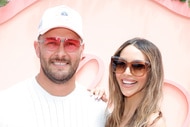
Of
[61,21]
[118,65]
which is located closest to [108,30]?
[118,65]

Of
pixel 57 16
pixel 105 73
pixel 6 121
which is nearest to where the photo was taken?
pixel 6 121

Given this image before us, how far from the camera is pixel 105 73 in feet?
13.1

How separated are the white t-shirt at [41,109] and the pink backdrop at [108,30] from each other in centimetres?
160

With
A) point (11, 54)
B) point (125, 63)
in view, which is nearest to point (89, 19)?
point (11, 54)

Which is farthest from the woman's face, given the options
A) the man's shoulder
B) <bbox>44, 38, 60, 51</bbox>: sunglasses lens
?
the man's shoulder

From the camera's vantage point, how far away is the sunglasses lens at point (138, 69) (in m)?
2.45

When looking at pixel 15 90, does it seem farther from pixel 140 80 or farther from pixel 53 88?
pixel 140 80

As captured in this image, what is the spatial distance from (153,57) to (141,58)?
0.07 m

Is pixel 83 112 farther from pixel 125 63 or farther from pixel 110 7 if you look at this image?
pixel 110 7

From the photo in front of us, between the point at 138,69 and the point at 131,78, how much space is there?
71mm

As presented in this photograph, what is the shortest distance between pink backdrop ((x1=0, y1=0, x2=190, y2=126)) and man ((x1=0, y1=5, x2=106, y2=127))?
63.5 inches

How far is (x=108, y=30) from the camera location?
408 cm

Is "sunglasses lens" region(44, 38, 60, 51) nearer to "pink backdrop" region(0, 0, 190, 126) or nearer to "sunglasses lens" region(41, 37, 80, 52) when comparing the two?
"sunglasses lens" region(41, 37, 80, 52)

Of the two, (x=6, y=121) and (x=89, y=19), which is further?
(x=89, y=19)
